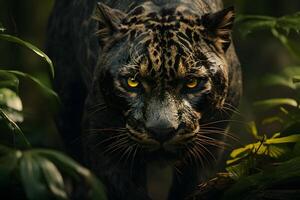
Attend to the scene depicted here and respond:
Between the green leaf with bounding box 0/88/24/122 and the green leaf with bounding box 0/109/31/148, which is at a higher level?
the green leaf with bounding box 0/88/24/122

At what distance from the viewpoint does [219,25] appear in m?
5.40

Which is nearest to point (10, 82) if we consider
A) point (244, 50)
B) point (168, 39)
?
point (168, 39)

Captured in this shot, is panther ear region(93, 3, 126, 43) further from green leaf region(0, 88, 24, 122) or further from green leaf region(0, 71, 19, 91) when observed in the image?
green leaf region(0, 88, 24, 122)

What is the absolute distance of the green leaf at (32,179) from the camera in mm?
3543

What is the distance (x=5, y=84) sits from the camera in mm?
4637

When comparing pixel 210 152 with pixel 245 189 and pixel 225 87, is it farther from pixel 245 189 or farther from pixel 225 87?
pixel 245 189

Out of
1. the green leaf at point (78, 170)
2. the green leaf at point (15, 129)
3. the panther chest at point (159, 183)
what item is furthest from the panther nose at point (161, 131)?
the panther chest at point (159, 183)

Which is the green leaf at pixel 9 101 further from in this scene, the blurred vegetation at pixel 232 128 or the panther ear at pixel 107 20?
the panther ear at pixel 107 20

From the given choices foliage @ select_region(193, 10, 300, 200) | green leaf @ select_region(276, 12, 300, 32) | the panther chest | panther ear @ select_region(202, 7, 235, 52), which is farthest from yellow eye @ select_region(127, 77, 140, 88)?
the panther chest

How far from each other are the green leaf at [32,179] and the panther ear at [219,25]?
209 centimetres

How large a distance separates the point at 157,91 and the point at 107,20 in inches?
27.5

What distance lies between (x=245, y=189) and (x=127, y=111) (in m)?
0.92

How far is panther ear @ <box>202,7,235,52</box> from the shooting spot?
5355 mm

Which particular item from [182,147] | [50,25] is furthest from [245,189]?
[50,25]
